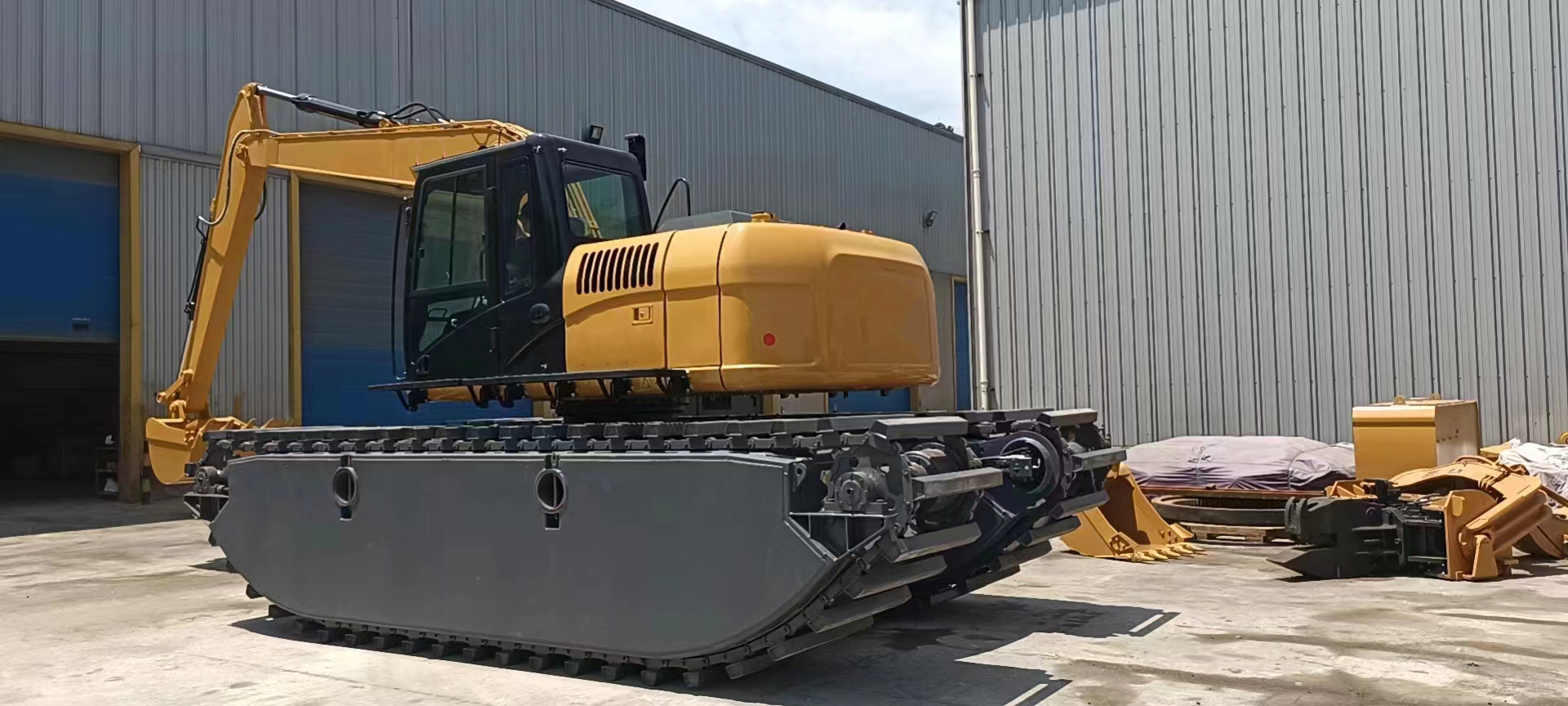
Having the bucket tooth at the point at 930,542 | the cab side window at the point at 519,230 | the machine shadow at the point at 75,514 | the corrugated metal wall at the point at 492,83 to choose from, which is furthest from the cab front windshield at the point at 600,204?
the corrugated metal wall at the point at 492,83

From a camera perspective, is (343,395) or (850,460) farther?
(343,395)

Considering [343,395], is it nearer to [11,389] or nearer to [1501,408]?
[11,389]

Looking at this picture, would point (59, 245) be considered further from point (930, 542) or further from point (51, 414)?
point (930, 542)

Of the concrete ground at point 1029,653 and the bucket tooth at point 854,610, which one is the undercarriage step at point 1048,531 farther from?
the bucket tooth at point 854,610

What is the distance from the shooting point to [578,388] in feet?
24.3

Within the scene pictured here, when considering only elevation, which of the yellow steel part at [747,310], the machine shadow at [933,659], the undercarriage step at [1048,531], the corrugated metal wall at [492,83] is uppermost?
the corrugated metal wall at [492,83]

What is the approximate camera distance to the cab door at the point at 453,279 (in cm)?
774

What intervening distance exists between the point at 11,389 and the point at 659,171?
14399mm

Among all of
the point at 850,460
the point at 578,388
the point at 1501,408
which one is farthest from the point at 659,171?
the point at 850,460

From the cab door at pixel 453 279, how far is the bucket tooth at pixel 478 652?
168cm

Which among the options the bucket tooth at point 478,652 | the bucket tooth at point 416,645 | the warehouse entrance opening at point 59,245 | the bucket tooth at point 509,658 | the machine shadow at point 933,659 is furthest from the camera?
the warehouse entrance opening at point 59,245

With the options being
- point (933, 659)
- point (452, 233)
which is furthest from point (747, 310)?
point (452, 233)

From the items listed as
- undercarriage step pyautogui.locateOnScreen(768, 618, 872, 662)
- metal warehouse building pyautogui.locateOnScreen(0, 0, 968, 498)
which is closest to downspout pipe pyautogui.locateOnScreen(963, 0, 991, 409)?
metal warehouse building pyautogui.locateOnScreen(0, 0, 968, 498)

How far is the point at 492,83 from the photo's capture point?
21641 millimetres
